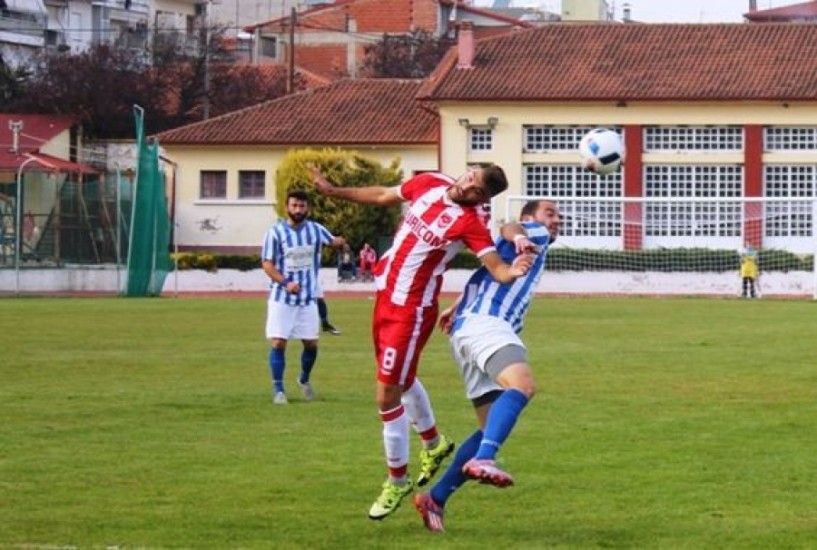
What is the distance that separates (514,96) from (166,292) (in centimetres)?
2162

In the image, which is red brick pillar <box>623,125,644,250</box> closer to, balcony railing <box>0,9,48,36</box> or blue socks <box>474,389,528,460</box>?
balcony railing <box>0,9,48,36</box>

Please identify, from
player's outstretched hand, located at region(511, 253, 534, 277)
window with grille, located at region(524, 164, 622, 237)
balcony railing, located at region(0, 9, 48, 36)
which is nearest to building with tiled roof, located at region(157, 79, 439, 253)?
window with grille, located at region(524, 164, 622, 237)

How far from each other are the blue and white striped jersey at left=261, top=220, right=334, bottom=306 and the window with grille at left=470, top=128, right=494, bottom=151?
52.8 m

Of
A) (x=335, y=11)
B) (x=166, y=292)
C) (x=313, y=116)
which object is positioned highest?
(x=335, y=11)

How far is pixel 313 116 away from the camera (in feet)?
251

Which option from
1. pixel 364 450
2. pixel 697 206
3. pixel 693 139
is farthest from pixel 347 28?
pixel 364 450

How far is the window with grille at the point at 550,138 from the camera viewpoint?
7075cm

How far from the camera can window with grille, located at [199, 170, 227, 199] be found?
77125 mm

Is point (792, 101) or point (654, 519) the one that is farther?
point (792, 101)

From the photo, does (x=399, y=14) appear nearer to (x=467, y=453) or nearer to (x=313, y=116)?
(x=313, y=116)

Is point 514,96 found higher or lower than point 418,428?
higher

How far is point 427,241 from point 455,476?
131cm

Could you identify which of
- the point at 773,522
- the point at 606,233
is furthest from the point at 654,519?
the point at 606,233

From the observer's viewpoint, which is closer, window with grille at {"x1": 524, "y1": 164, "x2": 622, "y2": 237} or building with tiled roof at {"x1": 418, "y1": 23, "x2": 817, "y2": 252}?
building with tiled roof at {"x1": 418, "y1": 23, "x2": 817, "y2": 252}
